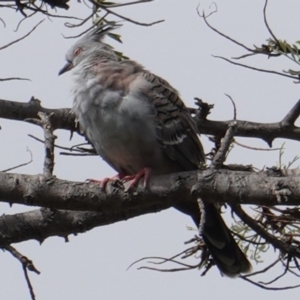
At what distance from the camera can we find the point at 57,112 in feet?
13.5

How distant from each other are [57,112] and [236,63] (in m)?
1.09

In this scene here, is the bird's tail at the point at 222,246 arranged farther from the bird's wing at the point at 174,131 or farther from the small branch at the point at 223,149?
the small branch at the point at 223,149

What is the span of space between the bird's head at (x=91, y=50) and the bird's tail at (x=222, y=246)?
48.6 inches

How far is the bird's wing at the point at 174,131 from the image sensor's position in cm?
399


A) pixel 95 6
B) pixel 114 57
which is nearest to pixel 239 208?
pixel 95 6

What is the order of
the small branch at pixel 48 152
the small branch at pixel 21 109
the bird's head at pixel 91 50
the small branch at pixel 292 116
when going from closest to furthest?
the small branch at pixel 48 152 < the small branch at pixel 292 116 < the small branch at pixel 21 109 < the bird's head at pixel 91 50

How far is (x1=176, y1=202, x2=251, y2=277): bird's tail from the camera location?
3.71 meters

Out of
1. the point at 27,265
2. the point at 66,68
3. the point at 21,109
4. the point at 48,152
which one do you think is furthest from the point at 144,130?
the point at 66,68

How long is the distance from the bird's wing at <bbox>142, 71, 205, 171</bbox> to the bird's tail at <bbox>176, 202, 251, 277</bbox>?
0.35m

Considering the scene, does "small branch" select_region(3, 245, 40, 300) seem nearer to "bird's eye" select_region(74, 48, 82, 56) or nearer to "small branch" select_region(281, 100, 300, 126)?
"small branch" select_region(281, 100, 300, 126)

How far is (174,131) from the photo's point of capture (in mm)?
4023

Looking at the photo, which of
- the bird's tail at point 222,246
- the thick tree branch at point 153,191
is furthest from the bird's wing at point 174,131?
the thick tree branch at point 153,191

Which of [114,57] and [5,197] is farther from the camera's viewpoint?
[114,57]

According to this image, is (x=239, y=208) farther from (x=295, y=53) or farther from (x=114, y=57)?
(x=114, y=57)
